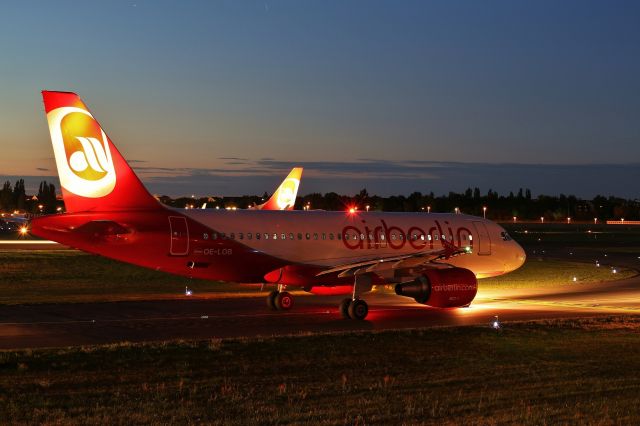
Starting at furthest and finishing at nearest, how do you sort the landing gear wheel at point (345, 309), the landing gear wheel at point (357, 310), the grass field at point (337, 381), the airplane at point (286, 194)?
the airplane at point (286, 194) < the landing gear wheel at point (345, 309) < the landing gear wheel at point (357, 310) < the grass field at point (337, 381)

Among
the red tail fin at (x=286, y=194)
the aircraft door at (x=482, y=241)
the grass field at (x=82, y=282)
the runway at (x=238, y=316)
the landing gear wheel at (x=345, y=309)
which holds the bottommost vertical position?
the grass field at (x=82, y=282)

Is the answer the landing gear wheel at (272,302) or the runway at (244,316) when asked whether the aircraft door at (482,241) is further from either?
the landing gear wheel at (272,302)

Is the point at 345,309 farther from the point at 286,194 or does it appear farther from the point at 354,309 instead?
the point at 286,194

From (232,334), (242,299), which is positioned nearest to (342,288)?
(242,299)

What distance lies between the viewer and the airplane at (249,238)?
24.2 meters

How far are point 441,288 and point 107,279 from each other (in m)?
18.6

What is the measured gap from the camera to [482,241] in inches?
1318

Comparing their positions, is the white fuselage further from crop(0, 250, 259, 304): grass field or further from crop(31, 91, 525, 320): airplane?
crop(0, 250, 259, 304): grass field

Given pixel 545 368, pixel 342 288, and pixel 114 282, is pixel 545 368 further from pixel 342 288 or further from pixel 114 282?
pixel 114 282

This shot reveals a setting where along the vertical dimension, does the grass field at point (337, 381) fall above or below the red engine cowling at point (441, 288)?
below

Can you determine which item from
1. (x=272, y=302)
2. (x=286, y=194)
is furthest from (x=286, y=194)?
(x=272, y=302)

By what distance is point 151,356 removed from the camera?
17766 millimetres

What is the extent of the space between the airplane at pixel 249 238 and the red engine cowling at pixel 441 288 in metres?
0.03

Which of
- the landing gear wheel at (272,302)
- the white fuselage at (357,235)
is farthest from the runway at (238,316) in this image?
the white fuselage at (357,235)
